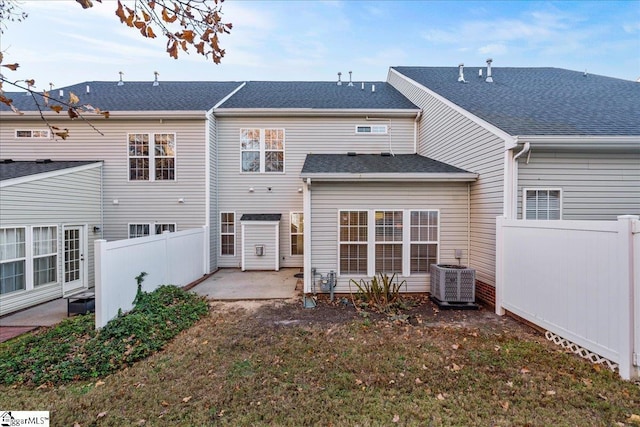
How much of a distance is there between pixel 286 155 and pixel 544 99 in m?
7.99

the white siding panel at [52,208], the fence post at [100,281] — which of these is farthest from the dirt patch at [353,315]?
the white siding panel at [52,208]

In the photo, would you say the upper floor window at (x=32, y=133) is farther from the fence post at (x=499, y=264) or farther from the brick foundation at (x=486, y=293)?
the brick foundation at (x=486, y=293)

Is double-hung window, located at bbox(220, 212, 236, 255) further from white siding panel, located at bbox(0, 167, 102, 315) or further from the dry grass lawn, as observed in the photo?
the dry grass lawn

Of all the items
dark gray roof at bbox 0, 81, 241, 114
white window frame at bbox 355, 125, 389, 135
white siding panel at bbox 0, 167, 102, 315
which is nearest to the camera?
white siding panel at bbox 0, 167, 102, 315

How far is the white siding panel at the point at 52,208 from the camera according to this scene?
6.27 m

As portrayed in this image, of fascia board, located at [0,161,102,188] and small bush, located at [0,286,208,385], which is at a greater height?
fascia board, located at [0,161,102,188]

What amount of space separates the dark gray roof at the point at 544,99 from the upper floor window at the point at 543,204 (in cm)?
120

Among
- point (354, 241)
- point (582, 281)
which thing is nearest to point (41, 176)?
point (354, 241)

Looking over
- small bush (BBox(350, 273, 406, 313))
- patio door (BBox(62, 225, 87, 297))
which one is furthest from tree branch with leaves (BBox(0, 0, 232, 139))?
patio door (BBox(62, 225, 87, 297))

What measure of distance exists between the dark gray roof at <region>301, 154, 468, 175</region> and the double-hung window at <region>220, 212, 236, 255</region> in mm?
3870

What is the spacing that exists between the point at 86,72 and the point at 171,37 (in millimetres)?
14408

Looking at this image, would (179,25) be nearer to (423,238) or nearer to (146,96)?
(423,238)

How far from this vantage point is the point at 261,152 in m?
10.6

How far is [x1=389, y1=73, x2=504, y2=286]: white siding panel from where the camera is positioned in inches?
243
